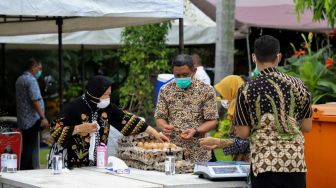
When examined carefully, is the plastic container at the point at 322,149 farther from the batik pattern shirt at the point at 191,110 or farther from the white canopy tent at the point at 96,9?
the white canopy tent at the point at 96,9

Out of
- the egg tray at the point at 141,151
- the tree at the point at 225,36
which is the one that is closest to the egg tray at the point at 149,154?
the egg tray at the point at 141,151

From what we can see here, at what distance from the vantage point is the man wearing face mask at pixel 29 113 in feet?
38.5

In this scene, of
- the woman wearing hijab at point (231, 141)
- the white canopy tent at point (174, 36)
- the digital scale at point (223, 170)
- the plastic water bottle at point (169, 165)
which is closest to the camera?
the digital scale at point (223, 170)

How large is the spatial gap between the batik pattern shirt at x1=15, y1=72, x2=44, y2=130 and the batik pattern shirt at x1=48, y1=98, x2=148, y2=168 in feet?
15.4

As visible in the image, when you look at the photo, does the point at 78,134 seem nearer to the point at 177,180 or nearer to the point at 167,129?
the point at 167,129

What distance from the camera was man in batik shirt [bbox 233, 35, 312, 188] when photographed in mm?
5676

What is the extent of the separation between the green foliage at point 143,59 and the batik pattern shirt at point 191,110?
674 cm

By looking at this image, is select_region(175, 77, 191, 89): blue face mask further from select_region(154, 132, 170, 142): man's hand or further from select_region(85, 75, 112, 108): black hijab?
select_region(85, 75, 112, 108): black hijab

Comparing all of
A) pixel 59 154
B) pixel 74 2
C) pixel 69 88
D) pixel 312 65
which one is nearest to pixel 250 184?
pixel 59 154

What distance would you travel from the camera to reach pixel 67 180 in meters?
6.24

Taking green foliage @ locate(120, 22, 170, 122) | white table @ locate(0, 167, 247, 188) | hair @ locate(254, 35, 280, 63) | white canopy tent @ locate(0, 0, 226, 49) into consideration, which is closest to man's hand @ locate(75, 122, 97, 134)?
white table @ locate(0, 167, 247, 188)

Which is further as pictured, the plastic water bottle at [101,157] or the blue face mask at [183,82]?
the blue face mask at [183,82]

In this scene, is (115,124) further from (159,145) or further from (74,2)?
(74,2)

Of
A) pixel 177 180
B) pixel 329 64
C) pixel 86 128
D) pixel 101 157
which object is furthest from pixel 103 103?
pixel 329 64
